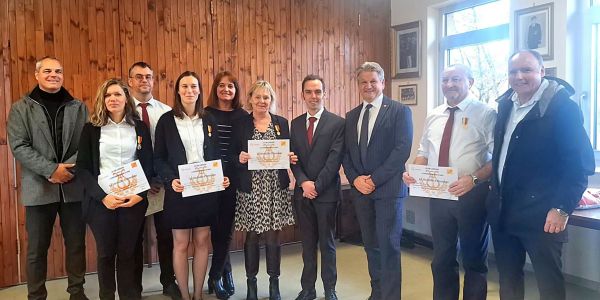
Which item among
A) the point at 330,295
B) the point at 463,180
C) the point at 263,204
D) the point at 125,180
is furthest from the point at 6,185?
the point at 463,180

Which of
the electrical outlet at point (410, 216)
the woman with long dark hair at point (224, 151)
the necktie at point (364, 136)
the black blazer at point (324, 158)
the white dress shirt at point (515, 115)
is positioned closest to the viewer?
the white dress shirt at point (515, 115)

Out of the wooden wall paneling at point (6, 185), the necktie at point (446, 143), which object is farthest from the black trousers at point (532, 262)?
the wooden wall paneling at point (6, 185)

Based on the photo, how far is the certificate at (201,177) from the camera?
301 centimetres

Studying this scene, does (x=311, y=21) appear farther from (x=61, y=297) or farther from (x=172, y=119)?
(x=61, y=297)

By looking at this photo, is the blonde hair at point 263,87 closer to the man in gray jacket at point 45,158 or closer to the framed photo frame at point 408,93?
the man in gray jacket at point 45,158

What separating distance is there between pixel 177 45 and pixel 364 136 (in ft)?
7.32

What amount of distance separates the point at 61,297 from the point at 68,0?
7.68 feet

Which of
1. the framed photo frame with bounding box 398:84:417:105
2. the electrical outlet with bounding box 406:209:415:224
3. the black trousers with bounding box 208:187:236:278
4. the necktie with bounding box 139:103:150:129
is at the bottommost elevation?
the electrical outlet with bounding box 406:209:415:224

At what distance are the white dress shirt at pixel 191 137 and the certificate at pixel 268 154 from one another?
31cm

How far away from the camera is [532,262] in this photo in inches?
97.1

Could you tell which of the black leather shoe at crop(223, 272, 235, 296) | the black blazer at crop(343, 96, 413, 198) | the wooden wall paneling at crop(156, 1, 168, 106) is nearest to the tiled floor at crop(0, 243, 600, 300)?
the black leather shoe at crop(223, 272, 235, 296)

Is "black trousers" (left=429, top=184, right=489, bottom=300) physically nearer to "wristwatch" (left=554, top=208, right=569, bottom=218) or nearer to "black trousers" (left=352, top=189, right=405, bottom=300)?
"black trousers" (left=352, top=189, right=405, bottom=300)

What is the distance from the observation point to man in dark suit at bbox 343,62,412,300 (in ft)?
10.0

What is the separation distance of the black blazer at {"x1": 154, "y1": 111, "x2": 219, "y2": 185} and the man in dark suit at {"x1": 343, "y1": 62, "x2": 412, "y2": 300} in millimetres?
937
